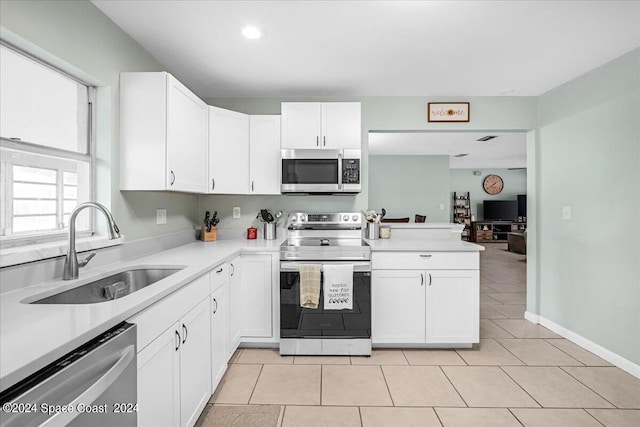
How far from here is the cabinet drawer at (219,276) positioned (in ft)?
6.66

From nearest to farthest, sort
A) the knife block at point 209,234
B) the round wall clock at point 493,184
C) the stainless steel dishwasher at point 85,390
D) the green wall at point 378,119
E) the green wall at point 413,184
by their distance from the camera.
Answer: the stainless steel dishwasher at point 85,390 < the knife block at point 209,234 < the green wall at point 378,119 < the green wall at point 413,184 < the round wall clock at point 493,184

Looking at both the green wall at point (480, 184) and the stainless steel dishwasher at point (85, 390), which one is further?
the green wall at point (480, 184)

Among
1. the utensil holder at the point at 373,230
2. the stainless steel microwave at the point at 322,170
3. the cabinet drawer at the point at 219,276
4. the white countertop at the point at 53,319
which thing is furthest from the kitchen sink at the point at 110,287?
the utensil holder at the point at 373,230

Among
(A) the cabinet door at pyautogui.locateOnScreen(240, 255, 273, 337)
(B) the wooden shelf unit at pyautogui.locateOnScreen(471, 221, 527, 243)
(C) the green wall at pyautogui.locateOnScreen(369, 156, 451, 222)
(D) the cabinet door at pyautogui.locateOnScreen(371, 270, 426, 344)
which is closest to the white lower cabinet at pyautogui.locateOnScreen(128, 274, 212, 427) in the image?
(A) the cabinet door at pyautogui.locateOnScreen(240, 255, 273, 337)

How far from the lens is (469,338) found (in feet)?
8.91

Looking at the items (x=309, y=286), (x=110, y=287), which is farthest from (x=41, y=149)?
(x=309, y=286)

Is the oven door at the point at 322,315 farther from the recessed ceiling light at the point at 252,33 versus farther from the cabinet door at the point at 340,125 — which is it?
the recessed ceiling light at the point at 252,33

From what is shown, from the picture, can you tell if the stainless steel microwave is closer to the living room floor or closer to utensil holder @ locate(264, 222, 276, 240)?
utensil holder @ locate(264, 222, 276, 240)

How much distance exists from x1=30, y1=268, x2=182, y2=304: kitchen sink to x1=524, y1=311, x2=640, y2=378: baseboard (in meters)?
3.19

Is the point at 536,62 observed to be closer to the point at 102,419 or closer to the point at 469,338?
the point at 469,338

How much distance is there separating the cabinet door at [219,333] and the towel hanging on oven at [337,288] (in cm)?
75

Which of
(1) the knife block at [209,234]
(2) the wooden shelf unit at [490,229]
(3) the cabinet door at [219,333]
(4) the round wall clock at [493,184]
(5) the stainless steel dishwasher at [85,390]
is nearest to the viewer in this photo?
(5) the stainless steel dishwasher at [85,390]

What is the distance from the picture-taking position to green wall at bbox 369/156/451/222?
8234 mm

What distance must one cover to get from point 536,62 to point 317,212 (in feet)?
7.35
